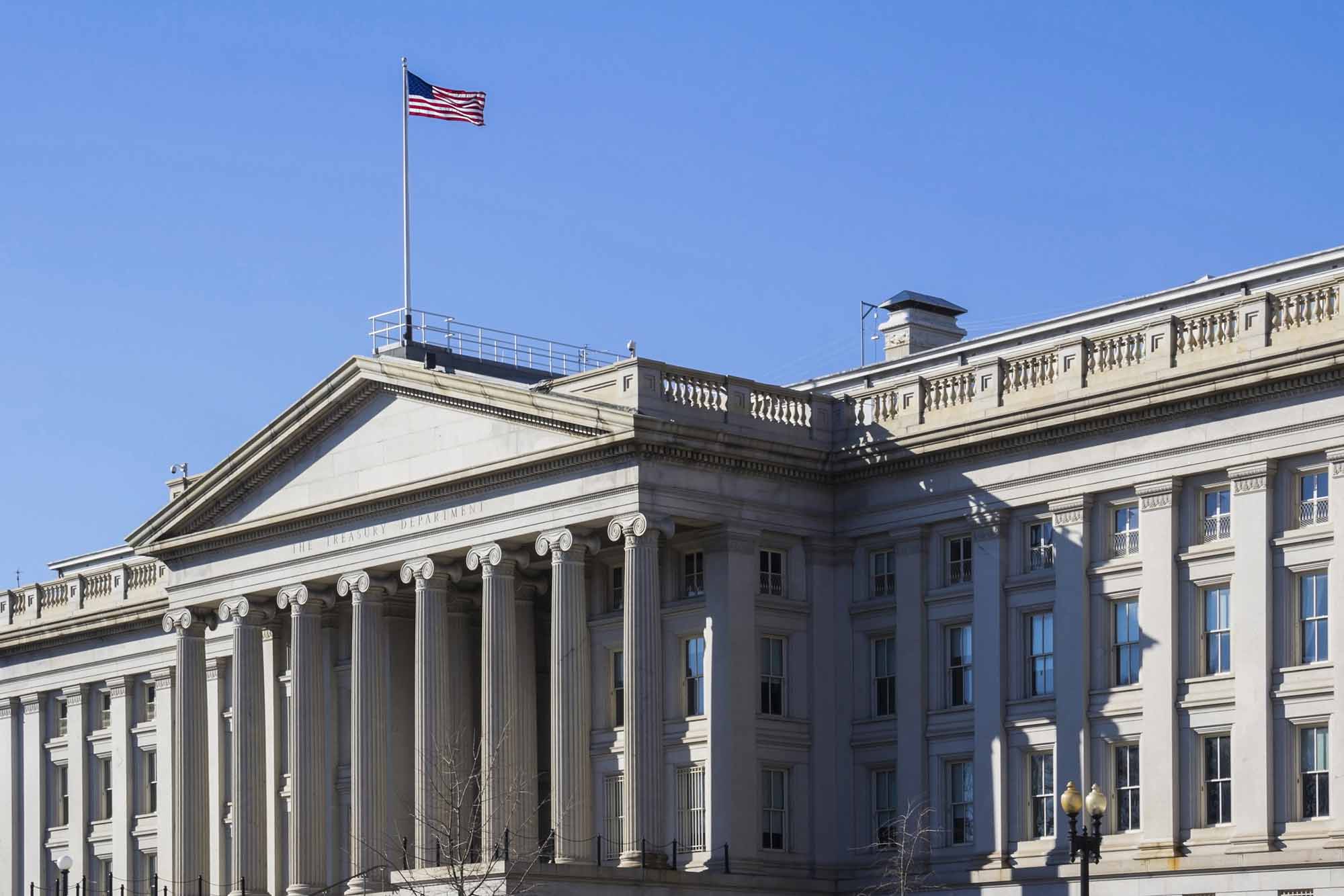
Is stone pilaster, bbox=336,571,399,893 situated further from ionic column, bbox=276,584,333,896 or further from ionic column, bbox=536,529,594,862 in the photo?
ionic column, bbox=536,529,594,862

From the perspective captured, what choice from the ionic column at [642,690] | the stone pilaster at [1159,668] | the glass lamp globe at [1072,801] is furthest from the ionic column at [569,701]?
the glass lamp globe at [1072,801]

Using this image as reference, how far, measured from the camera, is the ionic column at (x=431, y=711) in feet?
226

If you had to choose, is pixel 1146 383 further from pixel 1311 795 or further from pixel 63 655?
pixel 63 655

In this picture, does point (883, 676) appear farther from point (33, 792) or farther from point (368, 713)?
point (33, 792)

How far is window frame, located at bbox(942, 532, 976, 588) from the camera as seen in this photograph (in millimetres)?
66562

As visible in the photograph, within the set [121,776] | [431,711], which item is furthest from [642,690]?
[121,776]

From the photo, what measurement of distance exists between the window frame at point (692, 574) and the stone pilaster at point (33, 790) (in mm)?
31826

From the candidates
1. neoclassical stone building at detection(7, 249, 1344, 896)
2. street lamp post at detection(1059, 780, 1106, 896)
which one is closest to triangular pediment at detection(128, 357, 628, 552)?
neoclassical stone building at detection(7, 249, 1344, 896)

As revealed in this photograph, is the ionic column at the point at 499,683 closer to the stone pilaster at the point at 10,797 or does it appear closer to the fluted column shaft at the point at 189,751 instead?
the fluted column shaft at the point at 189,751

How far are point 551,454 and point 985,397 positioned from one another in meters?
10.6

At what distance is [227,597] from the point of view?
76750 millimetres

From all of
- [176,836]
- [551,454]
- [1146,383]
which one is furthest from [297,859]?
[1146,383]

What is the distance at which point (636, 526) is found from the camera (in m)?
65.5

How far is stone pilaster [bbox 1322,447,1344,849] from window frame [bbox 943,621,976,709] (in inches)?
392
